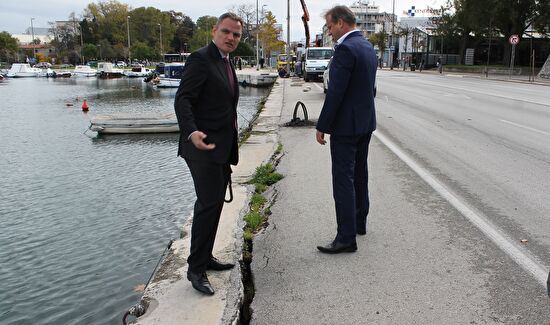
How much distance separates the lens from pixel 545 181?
6.74m

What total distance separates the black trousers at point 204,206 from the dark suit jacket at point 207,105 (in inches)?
3.1

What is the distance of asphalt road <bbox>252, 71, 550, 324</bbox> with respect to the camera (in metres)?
3.41

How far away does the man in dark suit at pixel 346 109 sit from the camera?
161 inches

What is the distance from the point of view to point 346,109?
4191mm

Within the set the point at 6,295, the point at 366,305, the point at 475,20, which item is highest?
the point at 475,20

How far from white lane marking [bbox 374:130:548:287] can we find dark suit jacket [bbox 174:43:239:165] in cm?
270

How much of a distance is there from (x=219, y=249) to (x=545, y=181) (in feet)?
16.3

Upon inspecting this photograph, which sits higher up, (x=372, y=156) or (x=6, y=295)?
(x=372, y=156)

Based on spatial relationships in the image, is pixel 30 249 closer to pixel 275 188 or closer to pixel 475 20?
pixel 275 188

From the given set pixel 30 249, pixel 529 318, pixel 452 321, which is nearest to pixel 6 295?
pixel 30 249

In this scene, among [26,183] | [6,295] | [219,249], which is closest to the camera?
[219,249]

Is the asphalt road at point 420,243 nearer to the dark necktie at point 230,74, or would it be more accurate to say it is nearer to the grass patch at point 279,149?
the grass patch at point 279,149

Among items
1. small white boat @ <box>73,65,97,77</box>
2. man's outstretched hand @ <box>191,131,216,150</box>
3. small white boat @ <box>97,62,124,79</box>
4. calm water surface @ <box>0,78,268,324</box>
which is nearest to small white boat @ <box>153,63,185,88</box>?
small white boat @ <box>97,62,124,79</box>

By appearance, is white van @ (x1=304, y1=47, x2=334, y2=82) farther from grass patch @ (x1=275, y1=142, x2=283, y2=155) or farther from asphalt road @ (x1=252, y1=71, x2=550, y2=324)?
asphalt road @ (x1=252, y1=71, x2=550, y2=324)
